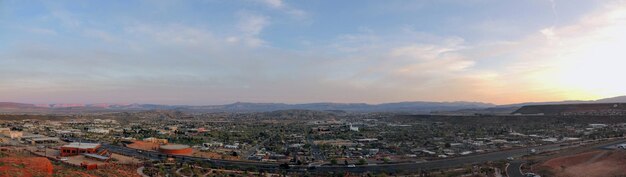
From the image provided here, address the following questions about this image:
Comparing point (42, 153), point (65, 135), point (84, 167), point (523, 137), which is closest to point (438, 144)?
point (523, 137)

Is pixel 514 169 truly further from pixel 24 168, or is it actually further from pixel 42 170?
pixel 24 168

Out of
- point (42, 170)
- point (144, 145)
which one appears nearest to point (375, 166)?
point (42, 170)

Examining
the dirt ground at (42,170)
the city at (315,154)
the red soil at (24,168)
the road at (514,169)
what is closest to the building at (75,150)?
the city at (315,154)

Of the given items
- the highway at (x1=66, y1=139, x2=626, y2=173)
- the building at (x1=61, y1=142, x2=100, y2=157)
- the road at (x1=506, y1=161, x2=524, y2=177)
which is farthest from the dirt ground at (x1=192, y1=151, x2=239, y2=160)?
the road at (x1=506, y1=161, x2=524, y2=177)

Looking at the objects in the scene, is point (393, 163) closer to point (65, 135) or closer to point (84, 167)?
point (84, 167)

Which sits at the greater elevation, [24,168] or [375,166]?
[24,168]
